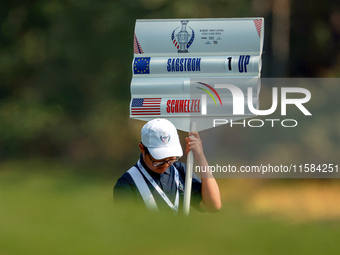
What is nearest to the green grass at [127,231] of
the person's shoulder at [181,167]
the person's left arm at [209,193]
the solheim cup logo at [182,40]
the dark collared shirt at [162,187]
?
the dark collared shirt at [162,187]

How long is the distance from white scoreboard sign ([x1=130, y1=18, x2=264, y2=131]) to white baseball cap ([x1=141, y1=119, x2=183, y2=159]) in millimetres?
885

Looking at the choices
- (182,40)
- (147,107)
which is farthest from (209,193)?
(182,40)

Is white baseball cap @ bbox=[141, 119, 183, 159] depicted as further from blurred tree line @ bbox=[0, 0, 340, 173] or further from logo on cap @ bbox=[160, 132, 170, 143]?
blurred tree line @ bbox=[0, 0, 340, 173]

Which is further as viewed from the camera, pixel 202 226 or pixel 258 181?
pixel 258 181

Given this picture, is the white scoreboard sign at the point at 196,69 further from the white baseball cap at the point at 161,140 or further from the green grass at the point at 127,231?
the green grass at the point at 127,231

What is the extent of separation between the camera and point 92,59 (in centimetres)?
2097

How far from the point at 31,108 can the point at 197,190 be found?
16.7 m

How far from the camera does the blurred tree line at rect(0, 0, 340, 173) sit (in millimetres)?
20516

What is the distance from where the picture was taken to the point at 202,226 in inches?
102

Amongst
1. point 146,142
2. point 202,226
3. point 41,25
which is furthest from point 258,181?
point 202,226

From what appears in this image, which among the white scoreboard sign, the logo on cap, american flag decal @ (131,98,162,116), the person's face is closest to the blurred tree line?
the white scoreboard sign

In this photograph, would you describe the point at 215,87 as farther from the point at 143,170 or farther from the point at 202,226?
the point at 202,226

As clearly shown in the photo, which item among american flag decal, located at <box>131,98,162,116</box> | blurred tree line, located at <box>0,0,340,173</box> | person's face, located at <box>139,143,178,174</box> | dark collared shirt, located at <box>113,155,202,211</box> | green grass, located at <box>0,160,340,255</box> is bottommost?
green grass, located at <box>0,160,340,255</box>

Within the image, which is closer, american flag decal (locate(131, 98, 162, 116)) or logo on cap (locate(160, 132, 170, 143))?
logo on cap (locate(160, 132, 170, 143))
